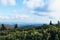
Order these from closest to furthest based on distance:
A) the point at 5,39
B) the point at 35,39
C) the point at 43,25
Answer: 1. the point at 35,39
2. the point at 5,39
3. the point at 43,25

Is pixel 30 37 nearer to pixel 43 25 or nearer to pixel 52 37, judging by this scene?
pixel 52 37

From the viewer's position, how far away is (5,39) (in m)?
79.4

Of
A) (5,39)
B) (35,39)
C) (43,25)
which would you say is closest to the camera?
(35,39)

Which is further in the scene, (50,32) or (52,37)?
(50,32)

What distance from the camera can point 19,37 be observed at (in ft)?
253

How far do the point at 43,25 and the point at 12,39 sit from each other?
2930cm

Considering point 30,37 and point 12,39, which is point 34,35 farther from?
point 12,39

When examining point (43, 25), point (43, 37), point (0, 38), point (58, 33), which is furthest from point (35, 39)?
point (43, 25)

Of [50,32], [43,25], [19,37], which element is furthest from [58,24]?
[19,37]

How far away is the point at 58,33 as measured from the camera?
252 ft

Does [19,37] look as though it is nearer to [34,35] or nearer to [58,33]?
[34,35]

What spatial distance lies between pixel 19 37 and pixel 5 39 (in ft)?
18.3

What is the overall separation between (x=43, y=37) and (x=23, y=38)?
6579 mm

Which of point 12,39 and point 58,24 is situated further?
point 58,24
